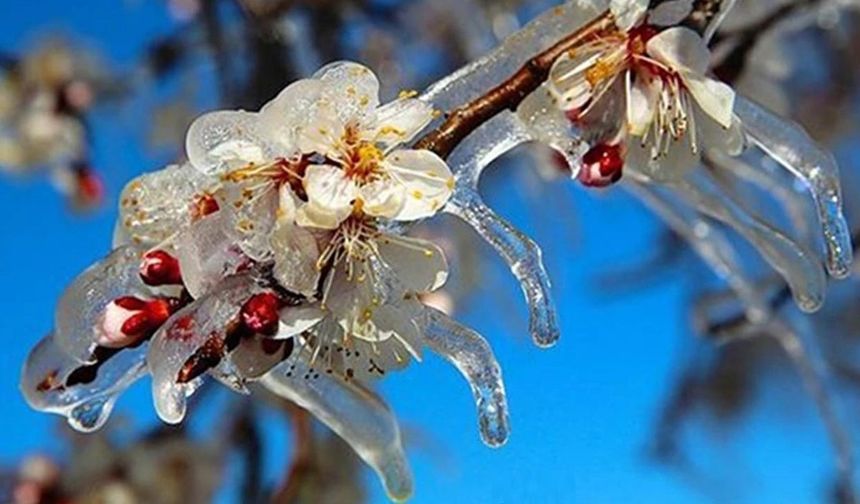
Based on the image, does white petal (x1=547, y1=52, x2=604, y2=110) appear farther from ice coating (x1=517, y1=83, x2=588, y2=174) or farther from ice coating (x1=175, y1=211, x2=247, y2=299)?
ice coating (x1=175, y1=211, x2=247, y2=299)

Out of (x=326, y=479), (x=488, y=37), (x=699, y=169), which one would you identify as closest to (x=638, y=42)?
(x=699, y=169)

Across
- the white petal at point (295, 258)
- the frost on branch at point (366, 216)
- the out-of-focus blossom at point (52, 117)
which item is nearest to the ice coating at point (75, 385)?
the frost on branch at point (366, 216)

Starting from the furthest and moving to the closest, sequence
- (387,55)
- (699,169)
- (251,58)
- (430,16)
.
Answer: (430,16), (387,55), (251,58), (699,169)

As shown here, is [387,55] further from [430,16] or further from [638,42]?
[638,42]

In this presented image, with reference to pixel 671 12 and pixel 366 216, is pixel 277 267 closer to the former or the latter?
pixel 366 216

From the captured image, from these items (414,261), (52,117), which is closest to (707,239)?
(414,261)

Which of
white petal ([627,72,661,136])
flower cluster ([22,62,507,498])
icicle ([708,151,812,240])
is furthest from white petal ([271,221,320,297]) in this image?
icicle ([708,151,812,240])

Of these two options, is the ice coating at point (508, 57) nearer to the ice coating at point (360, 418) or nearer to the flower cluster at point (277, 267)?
the flower cluster at point (277, 267)
